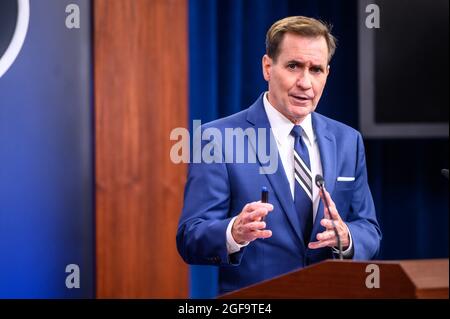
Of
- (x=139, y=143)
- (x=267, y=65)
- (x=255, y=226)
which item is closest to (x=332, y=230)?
(x=255, y=226)

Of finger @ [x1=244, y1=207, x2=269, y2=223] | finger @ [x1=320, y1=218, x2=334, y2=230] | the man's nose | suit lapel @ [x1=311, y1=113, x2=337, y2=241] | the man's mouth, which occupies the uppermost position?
the man's nose

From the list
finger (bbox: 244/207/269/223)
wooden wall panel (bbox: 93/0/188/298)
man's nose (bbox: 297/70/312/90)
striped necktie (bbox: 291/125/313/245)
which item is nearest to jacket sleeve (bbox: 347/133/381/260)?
striped necktie (bbox: 291/125/313/245)

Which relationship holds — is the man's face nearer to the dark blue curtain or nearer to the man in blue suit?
the man in blue suit

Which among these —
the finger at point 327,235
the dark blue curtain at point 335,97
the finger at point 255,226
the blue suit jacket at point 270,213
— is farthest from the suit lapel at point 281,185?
the dark blue curtain at point 335,97

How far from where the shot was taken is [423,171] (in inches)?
115

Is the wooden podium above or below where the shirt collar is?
below

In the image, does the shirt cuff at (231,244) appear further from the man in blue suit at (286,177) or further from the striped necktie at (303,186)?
the striped necktie at (303,186)

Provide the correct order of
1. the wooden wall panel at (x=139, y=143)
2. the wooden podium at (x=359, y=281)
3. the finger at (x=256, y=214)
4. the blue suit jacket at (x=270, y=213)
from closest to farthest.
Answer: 1. the wooden podium at (x=359, y=281)
2. the finger at (x=256, y=214)
3. the blue suit jacket at (x=270, y=213)
4. the wooden wall panel at (x=139, y=143)

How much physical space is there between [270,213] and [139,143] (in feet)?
2.77

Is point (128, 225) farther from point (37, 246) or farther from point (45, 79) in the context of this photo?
point (45, 79)

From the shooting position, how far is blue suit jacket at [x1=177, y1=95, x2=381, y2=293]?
1852mm

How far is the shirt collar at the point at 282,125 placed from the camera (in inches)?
77.1

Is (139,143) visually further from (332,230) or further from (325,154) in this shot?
(332,230)

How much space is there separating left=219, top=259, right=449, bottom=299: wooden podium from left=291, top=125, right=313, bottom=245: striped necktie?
1.70 ft
